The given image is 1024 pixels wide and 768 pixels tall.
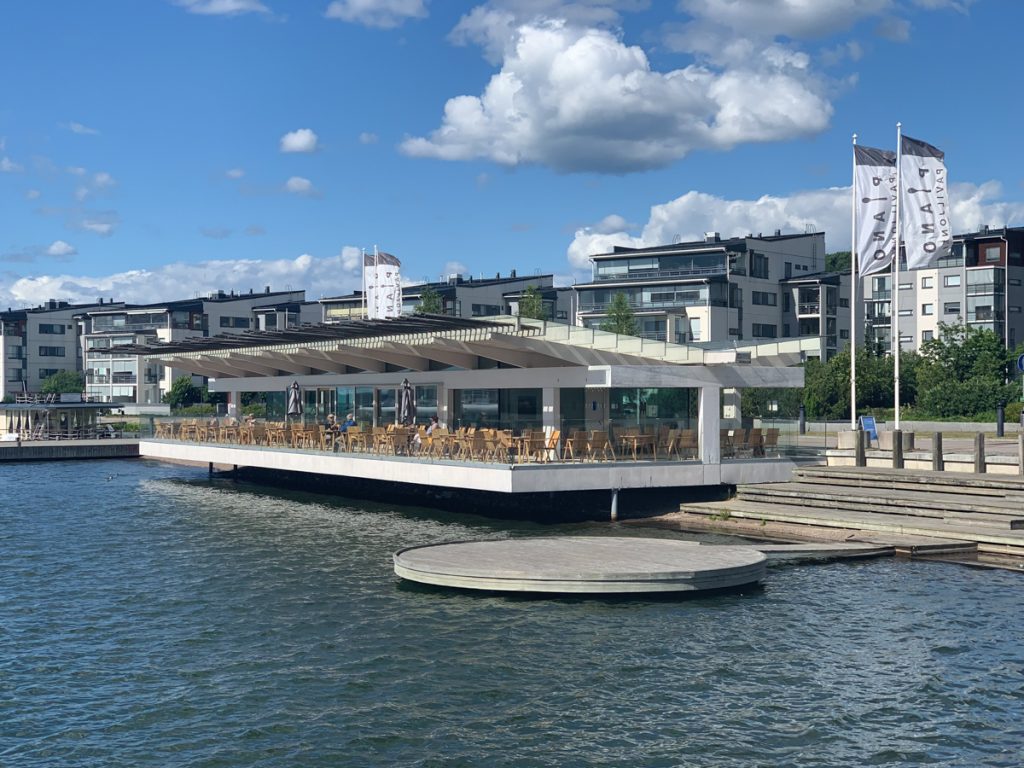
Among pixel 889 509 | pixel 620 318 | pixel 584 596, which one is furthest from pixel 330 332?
pixel 620 318

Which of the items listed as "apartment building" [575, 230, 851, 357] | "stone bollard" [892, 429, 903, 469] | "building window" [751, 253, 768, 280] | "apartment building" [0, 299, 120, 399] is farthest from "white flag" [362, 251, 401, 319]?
"apartment building" [0, 299, 120, 399]

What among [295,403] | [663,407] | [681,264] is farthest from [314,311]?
[663,407]

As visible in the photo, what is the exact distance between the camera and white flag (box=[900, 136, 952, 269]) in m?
34.3

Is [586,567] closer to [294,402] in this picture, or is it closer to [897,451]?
[897,451]

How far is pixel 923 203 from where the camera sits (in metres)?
34.5

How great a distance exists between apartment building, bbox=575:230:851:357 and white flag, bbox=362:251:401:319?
127ft

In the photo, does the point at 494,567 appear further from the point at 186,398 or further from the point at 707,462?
the point at 186,398

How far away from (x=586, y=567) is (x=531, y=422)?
10.7 metres

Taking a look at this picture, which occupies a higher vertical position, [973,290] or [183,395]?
[973,290]

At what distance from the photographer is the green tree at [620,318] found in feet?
272

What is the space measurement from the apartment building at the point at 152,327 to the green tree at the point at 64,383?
3.61 meters

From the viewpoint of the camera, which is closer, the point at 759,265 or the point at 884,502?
the point at 884,502

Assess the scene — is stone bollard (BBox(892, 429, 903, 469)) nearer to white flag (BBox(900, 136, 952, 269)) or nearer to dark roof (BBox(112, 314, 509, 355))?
white flag (BBox(900, 136, 952, 269))

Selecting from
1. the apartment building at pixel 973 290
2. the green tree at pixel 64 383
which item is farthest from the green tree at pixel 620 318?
the green tree at pixel 64 383
